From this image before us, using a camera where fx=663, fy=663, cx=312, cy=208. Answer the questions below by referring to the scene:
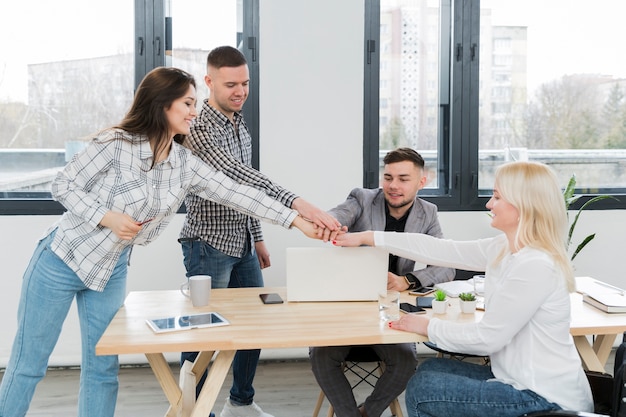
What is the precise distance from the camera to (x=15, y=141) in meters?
4.09

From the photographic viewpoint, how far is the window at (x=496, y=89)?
433cm

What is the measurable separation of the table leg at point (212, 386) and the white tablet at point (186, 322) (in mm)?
111

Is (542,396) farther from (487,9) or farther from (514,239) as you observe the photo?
(487,9)

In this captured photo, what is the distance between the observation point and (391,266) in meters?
3.11

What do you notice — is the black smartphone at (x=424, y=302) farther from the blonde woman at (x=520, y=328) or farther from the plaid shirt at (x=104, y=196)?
the plaid shirt at (x=104, y=196)

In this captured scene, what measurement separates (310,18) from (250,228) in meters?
1.55

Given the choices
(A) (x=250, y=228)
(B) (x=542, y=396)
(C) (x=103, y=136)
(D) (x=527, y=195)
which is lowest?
(B) (x=542, y=396)

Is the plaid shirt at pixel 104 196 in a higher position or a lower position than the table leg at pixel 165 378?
higher

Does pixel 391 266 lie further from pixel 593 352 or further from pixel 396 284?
pixel 593 352

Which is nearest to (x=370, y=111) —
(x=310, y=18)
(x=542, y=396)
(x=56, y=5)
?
(x=310, y=18)

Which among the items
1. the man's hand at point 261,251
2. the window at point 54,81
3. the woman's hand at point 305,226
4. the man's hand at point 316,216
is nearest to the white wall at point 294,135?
the window at point 54,81

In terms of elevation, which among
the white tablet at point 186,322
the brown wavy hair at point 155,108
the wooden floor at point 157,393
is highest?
the brown wavy hair at point 155,108

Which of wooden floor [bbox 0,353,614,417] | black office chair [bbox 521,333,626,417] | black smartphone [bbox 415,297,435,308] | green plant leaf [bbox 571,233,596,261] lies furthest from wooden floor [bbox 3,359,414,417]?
green plant leaf [bbox 571,233,596,261]

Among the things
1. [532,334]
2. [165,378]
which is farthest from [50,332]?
[532,334]
